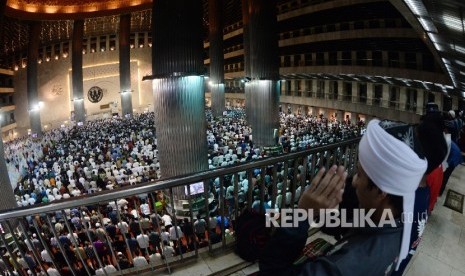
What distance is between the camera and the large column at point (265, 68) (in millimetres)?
19844

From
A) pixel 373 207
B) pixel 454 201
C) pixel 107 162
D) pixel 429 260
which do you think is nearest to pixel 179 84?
pixel 454 201

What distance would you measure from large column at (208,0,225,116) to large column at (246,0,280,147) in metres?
16.2

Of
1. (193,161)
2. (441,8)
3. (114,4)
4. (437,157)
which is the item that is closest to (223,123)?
(193,161)

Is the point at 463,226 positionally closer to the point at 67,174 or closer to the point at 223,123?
the point at 67,174

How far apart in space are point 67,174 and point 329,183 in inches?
688

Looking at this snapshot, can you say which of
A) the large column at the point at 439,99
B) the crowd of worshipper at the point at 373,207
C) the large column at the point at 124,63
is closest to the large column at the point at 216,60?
the large column at the point at 124,63

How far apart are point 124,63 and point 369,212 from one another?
46064 mm

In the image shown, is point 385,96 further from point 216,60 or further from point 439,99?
point 216,60

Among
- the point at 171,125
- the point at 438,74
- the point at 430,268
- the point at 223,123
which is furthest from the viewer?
the point at 223,123

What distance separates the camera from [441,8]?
5.10 metres

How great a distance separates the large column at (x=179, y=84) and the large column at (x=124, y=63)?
111 feet

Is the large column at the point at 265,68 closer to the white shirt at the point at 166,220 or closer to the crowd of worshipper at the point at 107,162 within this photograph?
the crowd of worshipper at the point at 107,162

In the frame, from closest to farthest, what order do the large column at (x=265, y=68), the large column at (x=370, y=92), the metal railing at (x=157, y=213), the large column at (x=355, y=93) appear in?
the metal railing at (x=157, y=213) < the large column at (x=265, y=68) < the large column at (x=370, y=92) < the large column at (x=355, y=93)

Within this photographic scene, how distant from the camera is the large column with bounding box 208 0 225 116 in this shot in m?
36.7
